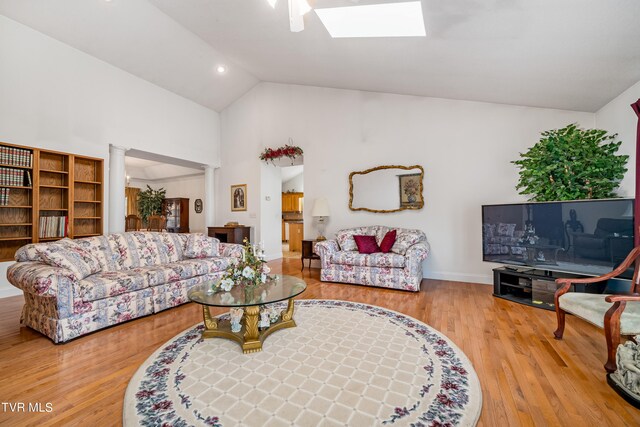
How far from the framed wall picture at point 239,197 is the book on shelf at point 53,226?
3.18m

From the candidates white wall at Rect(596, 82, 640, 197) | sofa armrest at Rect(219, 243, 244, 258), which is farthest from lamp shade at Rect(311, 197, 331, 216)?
white wall at Rect(596, 82, 640, 197)

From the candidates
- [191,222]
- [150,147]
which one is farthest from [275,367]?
[191,222]

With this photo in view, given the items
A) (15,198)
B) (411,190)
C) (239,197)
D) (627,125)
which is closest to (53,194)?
(15,198)

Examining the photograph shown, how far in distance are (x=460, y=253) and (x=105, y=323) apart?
4677 millimetres

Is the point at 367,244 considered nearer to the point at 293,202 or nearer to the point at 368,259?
the point at 368,259

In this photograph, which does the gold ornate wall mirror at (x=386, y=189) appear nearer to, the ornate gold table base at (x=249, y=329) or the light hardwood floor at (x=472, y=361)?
the light hardwood floor at (x=472, y=361)

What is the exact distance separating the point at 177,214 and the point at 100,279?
612 cm

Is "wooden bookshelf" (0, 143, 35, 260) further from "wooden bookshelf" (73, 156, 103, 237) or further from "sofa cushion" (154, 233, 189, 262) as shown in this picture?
"sofa cushion" (154, 233, 189, 262)

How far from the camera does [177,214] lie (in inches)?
328

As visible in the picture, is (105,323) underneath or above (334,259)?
underneath

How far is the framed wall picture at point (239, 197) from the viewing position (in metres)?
6.73

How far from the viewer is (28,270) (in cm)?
Result: 239

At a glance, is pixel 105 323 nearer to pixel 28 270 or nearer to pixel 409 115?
pixel 28 270

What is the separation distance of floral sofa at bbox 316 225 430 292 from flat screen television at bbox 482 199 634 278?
95 cm
